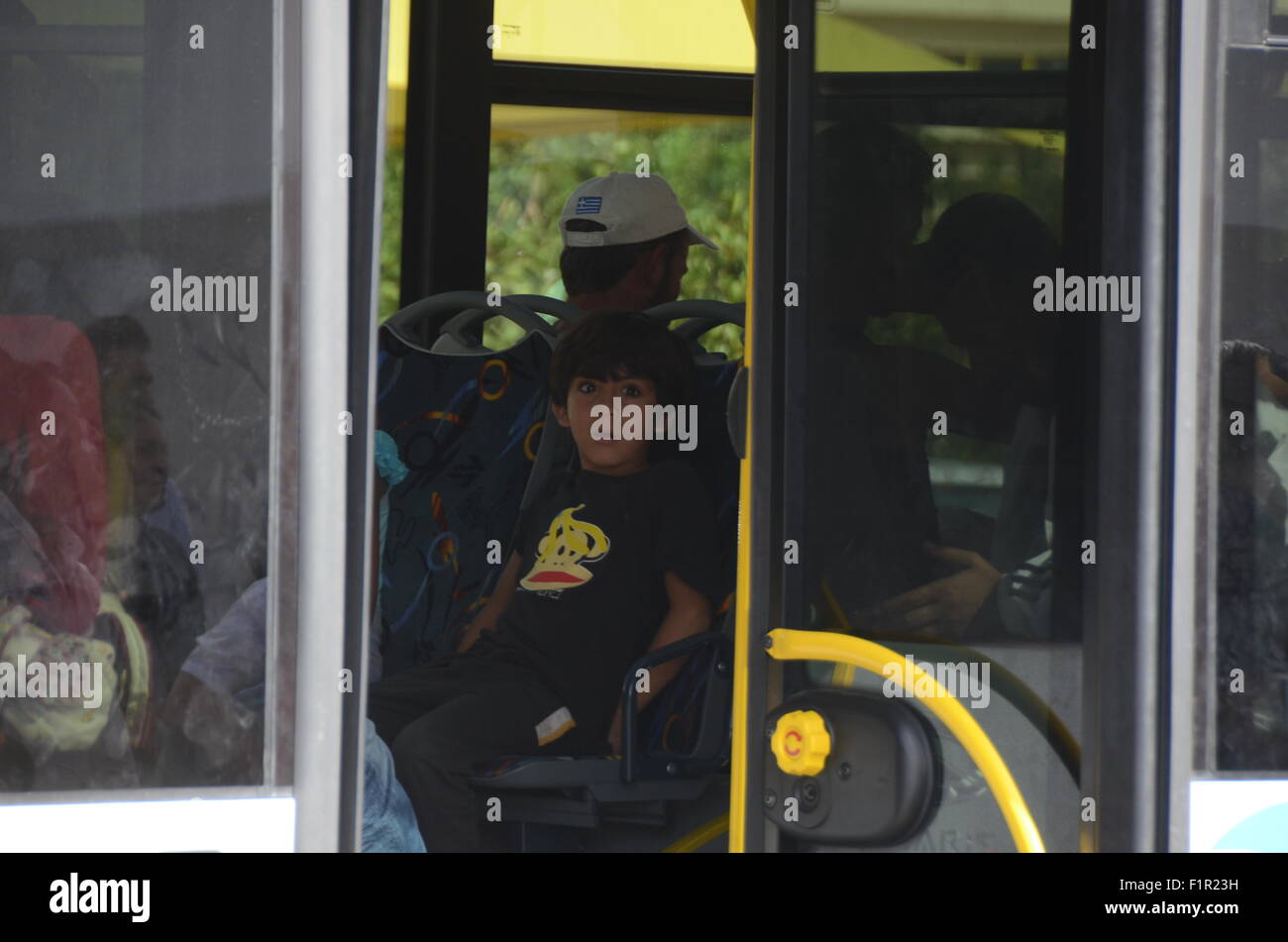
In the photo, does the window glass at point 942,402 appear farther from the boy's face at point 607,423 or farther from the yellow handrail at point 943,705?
the boy's face at point 607,423

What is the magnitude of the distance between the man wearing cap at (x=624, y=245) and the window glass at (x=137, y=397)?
1951mm

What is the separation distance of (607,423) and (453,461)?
0.58 m

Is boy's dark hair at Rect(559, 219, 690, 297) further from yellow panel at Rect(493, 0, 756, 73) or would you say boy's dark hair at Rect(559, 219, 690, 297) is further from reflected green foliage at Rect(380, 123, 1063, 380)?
yellow panel at Rect(493, 0, 756, 73)

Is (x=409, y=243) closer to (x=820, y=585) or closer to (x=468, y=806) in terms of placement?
(x=468, y=806)

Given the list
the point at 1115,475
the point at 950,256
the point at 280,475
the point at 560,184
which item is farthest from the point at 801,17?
the point at 560,184

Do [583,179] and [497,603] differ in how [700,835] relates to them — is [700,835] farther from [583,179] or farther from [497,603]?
[583,179]

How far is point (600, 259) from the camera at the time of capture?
3.59 m

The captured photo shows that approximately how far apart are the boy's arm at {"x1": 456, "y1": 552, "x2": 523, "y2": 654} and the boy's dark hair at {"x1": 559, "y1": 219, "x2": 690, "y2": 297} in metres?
0.68

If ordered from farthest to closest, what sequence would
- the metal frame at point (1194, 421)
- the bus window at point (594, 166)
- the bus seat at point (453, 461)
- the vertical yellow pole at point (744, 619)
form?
the bus window at point (594, 166) < the bus seat at point (453, 461) < the vertical yellow pole at point (744, 619) < the metal frame at point (1194, 421)

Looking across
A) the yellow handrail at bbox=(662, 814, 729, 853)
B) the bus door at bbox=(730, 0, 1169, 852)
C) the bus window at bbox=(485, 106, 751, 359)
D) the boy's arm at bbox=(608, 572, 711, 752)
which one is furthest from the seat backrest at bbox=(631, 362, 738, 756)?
the bus door at bbox=(730, 0, 1169, 852)

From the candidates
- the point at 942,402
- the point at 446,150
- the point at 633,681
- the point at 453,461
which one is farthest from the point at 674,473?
the point at 446,150

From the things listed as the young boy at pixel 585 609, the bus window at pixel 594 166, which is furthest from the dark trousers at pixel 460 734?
the bus window at pixel 594 166

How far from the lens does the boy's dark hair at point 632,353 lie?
128 inches
